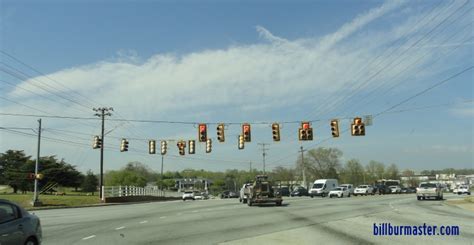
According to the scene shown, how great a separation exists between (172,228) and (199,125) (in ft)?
78.5

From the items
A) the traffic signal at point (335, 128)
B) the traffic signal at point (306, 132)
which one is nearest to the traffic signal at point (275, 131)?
the traffic signal at point (306, 132)

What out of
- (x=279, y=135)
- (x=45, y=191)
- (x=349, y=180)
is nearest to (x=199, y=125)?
(x=279, y=135)

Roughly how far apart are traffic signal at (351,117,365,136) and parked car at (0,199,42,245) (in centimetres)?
2881

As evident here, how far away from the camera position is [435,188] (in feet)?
159

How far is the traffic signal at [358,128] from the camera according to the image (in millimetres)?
37781

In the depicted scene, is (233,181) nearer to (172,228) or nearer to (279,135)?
(279,135)

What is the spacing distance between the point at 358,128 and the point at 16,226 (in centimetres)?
3001

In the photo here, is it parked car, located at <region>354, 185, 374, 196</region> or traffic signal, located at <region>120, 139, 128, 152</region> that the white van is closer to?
parked car, located at <region>354, 185, 374, 196</region>

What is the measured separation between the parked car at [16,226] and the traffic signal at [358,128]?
28.8 m

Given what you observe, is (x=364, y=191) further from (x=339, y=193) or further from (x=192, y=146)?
(x=192, y=146)

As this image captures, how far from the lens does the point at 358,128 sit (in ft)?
124

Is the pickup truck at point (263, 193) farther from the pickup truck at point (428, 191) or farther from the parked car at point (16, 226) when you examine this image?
the parked car at point (16, 226)

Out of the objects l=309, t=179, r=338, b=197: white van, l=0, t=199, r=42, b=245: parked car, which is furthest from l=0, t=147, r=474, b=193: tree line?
l=0, t=199, r=42, b=245: parked car

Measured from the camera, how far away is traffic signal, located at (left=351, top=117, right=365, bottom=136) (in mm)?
37781
